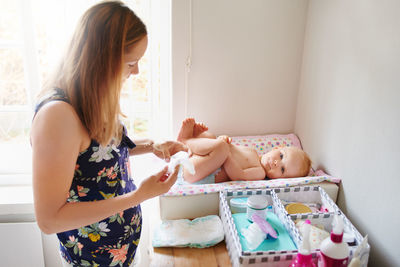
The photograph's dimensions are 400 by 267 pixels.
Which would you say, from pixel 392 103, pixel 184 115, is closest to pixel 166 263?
pixel 184 115

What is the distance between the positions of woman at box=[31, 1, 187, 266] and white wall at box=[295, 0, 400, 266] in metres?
0.93

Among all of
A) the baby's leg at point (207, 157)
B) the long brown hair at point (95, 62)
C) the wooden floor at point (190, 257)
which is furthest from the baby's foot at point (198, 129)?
the long brown hair at point (95, 62)

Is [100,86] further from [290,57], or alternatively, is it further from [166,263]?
[290,57]

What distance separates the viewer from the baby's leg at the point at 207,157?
5.42 ft

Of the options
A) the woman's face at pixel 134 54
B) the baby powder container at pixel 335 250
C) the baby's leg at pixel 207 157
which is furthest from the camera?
the baby's leg at pixel 207 157

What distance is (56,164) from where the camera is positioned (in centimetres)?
69

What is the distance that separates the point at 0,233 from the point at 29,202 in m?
0.21

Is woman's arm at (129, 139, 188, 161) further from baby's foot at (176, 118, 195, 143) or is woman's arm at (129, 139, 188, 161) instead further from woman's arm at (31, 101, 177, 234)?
baby's foot at (176, 118, 195, 143)

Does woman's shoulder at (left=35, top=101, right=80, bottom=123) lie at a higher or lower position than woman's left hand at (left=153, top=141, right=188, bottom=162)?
higher

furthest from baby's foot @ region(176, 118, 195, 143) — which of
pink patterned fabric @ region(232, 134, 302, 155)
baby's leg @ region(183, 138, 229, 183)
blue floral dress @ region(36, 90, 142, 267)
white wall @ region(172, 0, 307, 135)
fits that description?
blue floral dress @ region(36, 90, 142, 267)

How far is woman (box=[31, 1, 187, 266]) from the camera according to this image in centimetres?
70

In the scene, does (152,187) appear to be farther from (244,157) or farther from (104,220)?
(244,157)

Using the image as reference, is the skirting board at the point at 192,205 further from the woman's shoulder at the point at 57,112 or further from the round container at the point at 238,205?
the woman's shoulder at the point at 57,112

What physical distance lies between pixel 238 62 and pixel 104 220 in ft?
4.57
